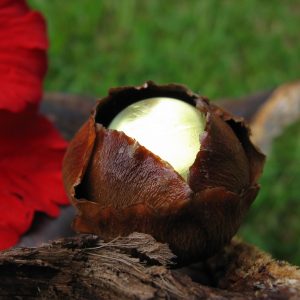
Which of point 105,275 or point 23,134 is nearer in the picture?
point 105,275

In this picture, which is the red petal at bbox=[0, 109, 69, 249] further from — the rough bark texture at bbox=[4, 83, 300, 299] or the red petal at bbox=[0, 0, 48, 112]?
the rough bark texture at bbox=[4, 83, 300, 299]

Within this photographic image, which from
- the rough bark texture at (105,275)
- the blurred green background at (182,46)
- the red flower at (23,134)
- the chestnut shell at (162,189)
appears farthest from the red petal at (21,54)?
the blurred green background at (182,46)

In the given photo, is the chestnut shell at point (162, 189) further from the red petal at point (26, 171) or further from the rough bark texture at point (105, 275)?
the red petal at point (26, 171)

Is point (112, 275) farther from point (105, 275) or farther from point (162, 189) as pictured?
point (162, 189)

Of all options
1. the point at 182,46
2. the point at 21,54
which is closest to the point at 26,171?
the point at 21,54

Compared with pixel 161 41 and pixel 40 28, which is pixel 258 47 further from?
pixel 40 28
